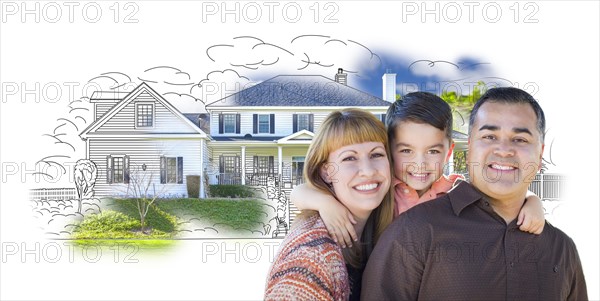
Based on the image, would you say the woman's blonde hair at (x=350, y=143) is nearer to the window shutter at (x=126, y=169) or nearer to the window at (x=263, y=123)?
the window at (x=263, y=123)

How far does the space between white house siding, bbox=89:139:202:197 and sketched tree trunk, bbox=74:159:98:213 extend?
103mm

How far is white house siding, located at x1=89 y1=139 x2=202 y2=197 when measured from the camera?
1105 cm

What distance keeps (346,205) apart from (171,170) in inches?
352

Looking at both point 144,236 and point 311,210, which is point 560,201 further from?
point 311,210

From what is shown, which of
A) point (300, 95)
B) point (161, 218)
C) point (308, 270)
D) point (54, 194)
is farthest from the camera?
point (300, 95)

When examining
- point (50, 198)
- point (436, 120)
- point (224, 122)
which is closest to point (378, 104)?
point (224, 122)

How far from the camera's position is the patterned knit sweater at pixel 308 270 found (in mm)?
2291

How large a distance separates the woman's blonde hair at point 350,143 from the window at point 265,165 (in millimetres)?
8298

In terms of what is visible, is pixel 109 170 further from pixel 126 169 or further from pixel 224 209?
pixel 224 209

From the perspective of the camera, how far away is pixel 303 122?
38.1 feet

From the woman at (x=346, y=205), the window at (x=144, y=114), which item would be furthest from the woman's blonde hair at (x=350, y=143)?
the window at (x=144, y=114)

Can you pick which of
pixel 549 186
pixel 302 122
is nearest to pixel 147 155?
pixel 302 122

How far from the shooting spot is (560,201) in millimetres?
10289

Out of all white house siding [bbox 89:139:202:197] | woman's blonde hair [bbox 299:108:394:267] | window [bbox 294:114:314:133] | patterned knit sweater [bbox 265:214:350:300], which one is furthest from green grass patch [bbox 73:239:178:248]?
patterned knit sweater [bbox 265:214:350:300]
